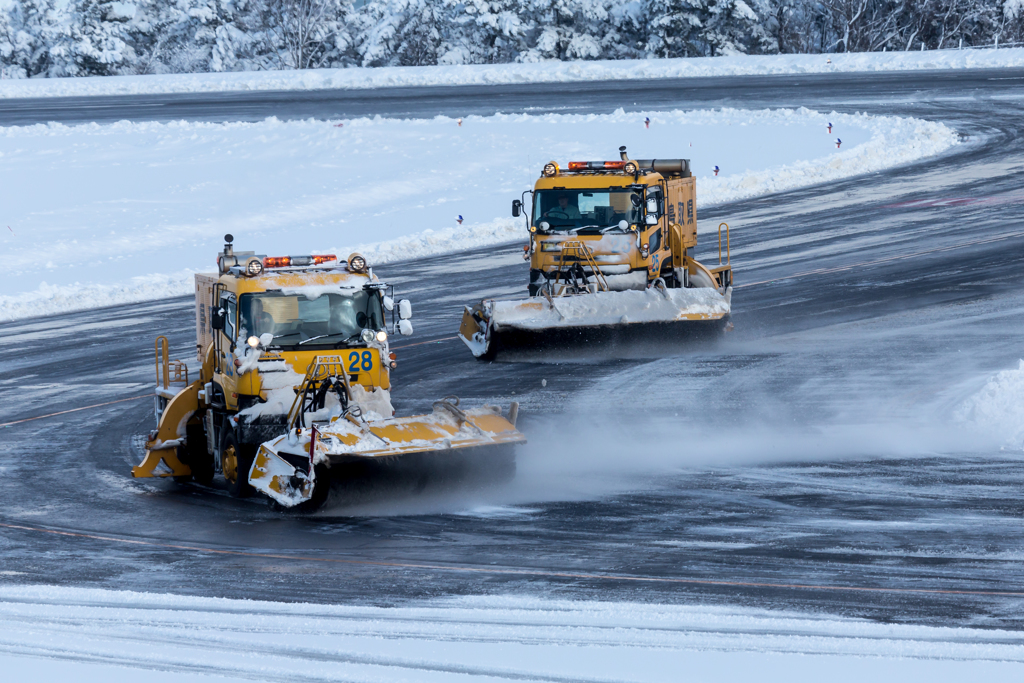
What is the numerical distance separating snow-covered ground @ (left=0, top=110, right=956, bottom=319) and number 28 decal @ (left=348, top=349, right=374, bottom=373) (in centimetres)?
1488

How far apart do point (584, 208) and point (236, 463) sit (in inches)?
340

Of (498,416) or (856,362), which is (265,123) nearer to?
(856,362)

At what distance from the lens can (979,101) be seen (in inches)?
1816

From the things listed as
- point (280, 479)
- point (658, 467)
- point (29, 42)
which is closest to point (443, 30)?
point (29, 42)

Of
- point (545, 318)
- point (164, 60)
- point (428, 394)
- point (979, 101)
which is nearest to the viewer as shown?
point (428, 394)

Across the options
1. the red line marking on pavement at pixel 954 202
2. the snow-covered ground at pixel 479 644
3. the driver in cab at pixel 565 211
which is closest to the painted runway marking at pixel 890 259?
the red line marking on pavement at pixel 954 202

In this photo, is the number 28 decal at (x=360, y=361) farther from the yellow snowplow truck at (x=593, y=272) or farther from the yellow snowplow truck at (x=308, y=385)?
the yellow snowplow truck at (x=593, y=272)

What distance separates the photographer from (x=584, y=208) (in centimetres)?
1962

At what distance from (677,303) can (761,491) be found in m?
7.40

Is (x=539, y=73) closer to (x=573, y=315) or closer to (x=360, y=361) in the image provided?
(x=573, y=315)

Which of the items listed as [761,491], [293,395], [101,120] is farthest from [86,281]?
[101,120]

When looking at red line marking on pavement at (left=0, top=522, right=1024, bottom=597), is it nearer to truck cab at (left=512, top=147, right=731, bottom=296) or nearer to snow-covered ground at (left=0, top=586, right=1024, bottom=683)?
snow-covered ground at (left=0, top=586, right=1024, bottom=683)

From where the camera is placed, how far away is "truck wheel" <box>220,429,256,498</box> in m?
12.4

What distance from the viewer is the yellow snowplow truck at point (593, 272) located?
19016 millimetres
